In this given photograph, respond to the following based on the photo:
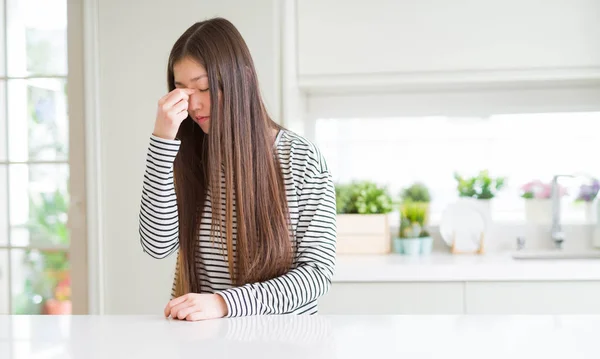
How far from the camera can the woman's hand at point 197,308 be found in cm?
129

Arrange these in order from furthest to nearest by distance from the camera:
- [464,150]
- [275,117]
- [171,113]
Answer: [464,150] → [275,117] → [171,113]

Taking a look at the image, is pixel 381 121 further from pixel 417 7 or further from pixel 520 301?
pixel 520 301

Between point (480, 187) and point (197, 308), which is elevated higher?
point (480, 187)

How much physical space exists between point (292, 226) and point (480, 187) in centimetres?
173

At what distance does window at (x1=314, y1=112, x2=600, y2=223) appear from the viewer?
3.14 m

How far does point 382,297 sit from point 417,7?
Answer: 1064mm

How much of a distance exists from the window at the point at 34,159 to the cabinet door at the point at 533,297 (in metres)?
1.49

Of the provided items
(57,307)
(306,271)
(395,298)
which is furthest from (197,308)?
(57,307)

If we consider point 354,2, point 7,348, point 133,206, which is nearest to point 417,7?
point 354,2

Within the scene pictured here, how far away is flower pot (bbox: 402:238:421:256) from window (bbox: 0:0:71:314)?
1271mm

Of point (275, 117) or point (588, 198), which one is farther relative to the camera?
point (588, 198)

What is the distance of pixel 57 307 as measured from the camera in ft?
9.41

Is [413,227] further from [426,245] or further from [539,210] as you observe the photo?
[539,210]

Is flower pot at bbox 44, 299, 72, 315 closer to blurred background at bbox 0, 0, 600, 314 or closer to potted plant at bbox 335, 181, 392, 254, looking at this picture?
blurred background at bbox 0, 0, 600, 314
